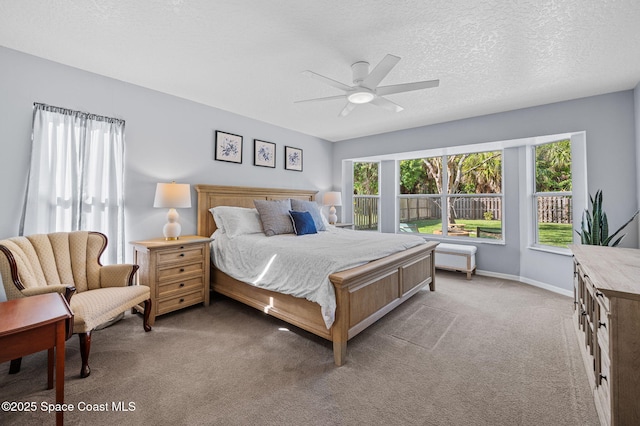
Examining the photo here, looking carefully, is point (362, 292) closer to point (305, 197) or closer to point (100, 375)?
point (100, 375)

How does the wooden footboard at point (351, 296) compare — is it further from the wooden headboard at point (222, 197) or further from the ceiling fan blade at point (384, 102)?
the ceiling fan blade at point (384, 102)

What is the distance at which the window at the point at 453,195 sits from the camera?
4809 millimetres

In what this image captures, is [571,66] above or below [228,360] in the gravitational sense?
above

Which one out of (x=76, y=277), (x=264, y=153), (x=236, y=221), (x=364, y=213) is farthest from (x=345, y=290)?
(x=364, y=213)

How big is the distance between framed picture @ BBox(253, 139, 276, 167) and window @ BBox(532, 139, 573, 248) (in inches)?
165

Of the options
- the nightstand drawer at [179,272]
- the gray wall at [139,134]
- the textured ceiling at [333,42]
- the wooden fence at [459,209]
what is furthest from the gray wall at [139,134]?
the wooden fence at [459,209]

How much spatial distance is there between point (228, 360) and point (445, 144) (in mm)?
4392

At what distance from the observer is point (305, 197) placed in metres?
5.18

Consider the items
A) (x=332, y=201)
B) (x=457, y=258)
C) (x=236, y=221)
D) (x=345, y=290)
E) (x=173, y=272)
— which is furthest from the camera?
(x=332, y=201)

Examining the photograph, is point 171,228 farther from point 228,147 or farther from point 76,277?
point 228,147

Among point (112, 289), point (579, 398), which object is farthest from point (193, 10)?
point (579, 398)

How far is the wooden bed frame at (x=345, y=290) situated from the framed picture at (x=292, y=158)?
1288 millimetres

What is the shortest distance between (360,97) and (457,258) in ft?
10.6

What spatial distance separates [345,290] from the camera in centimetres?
216
